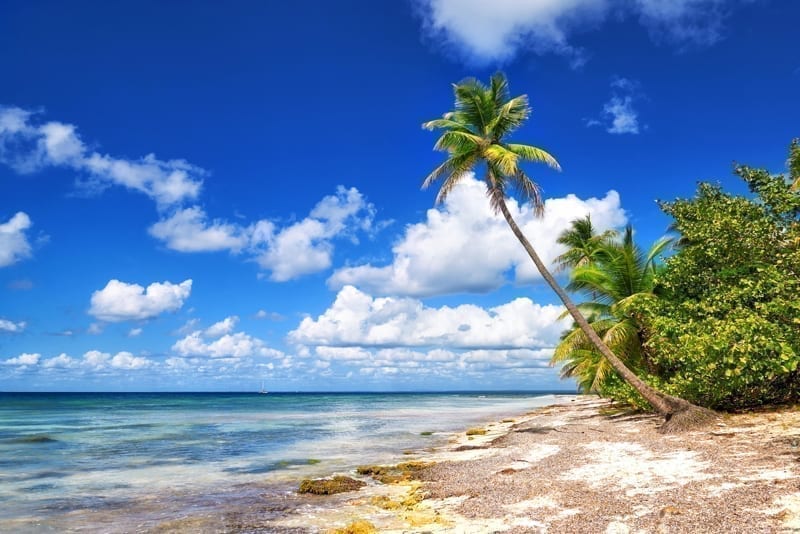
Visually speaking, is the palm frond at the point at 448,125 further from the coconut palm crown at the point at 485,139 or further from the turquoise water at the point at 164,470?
the turquoise water at the point at 164,470

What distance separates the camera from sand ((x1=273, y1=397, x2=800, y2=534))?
25.4 ft

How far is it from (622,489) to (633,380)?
30.0 feet

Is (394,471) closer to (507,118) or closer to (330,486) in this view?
(330,486)

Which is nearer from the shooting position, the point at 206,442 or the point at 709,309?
the point at 709,309

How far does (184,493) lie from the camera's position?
47.3 ft

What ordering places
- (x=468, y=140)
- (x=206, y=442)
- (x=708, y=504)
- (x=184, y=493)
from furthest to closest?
(x=206, y=442)
(x=468, y=140)
(x=184, y=493)
(x=708, y=504)

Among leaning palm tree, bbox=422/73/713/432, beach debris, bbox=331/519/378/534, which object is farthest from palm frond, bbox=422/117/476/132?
beach debris, bbox=331/519/378/534

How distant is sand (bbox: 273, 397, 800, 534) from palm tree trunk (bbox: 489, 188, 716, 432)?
2.22 feet

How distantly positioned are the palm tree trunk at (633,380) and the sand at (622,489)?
676 millimetres

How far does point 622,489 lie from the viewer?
9.84m

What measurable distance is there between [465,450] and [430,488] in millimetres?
8431

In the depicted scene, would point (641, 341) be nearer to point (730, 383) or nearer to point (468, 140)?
point (730, 383)

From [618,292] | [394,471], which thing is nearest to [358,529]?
[394,471]

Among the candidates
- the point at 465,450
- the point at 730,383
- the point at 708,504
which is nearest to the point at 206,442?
the point at 465,450
